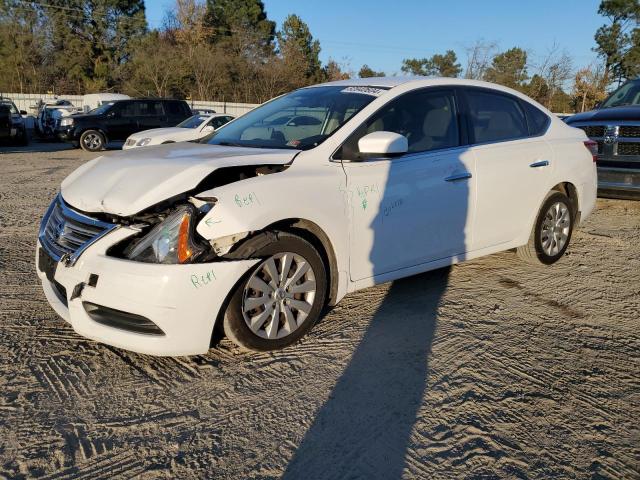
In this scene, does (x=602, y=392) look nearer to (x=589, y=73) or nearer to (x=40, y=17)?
(x=589, y=73)

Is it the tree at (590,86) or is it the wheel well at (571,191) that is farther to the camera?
the tree at (590,86)

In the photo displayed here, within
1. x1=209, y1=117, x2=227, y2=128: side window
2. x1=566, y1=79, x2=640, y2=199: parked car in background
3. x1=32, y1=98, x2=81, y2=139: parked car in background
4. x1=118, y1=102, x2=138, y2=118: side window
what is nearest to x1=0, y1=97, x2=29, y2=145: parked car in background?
x1=32, y1=98, x2=81, y2=139: parked car in background

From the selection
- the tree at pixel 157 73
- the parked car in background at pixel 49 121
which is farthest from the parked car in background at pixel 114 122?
the tree at pixel 157 73

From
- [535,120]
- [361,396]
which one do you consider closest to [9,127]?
[535,120]

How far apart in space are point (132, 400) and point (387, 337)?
1.65 m

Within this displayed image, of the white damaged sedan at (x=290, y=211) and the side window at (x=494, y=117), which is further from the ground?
the side window at (x=494, y=117)

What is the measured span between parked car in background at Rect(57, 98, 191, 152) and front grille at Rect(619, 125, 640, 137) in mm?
15338

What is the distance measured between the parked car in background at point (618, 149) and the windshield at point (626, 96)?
841 millimetres

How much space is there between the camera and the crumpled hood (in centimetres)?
314

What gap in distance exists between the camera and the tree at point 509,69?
3182 cm

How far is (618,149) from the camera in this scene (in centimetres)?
745

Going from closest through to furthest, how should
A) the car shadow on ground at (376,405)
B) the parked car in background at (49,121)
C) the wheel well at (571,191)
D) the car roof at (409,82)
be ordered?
the car shadow on ground at (376,405) → the car roof at (409,82) → the wheel well at (571,191) → the parked car in background at (49,121)

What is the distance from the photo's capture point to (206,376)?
3.12 m

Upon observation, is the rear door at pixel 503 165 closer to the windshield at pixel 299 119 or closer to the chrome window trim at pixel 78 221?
the windshield at pixel 299 119
